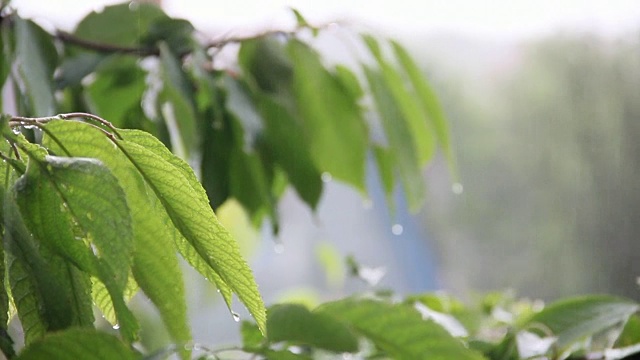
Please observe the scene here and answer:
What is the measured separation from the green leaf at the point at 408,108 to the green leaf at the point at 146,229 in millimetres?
261

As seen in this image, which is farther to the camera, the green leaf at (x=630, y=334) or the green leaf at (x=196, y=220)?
the green leaf at (x=630, y=334)

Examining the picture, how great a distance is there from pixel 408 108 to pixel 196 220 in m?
0.31

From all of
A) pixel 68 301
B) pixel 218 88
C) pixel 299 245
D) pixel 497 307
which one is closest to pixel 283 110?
pixel 218 88

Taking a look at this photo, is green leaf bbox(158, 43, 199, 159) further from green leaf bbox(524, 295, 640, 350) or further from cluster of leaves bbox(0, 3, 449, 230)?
green leaf bbox(524, 295, 640, 350)

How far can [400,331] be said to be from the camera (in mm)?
269

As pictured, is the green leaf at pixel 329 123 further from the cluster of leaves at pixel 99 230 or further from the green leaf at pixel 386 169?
the cluster of leaves at pixel 99 230

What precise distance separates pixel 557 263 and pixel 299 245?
0.47m

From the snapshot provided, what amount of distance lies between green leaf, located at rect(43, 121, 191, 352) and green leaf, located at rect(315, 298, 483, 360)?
0.28 feet

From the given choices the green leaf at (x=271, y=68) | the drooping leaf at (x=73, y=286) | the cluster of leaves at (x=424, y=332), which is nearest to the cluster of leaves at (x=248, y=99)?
the green leaf at (x=271, y=68)

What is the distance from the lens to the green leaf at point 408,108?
1.49ft

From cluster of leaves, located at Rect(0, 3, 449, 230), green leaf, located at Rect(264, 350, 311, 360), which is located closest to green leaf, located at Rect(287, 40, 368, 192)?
cluster of leaves, located at Rect(0, 3, 449, 230)

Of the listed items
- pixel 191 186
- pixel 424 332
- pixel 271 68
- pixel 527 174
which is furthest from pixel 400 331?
pixel 527 174

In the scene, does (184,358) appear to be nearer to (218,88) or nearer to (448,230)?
(218,88)

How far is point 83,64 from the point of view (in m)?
0.42
